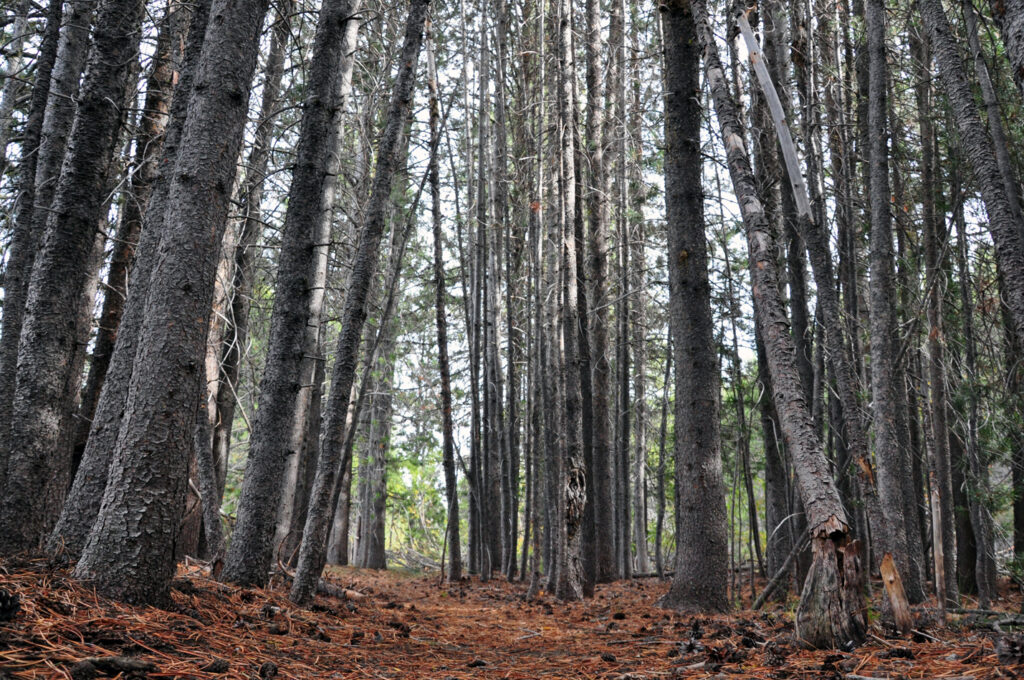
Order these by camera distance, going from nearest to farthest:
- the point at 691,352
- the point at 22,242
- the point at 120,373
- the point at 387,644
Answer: the point at 120,373 → the point at 387,644 → the point at 22,242 → the point at 691,352

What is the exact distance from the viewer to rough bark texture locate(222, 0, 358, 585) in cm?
555

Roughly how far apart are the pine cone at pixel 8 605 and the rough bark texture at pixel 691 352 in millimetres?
5755

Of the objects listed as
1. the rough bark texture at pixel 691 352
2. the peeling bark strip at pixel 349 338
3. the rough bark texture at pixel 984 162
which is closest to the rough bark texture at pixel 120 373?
the peeling bark strip at pixel 349 338

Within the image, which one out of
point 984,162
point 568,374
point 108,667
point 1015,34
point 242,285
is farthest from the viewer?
point 568,374

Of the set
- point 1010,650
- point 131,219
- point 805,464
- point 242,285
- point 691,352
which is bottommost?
point 1010,650

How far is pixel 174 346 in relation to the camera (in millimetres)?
3740

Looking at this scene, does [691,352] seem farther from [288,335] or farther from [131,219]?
[131,219]

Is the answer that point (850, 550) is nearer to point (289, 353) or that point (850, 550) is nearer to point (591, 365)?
point (289, 353)

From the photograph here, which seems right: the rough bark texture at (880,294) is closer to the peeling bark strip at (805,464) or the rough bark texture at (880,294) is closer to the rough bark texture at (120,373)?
the peeling bark strip at (805,464)

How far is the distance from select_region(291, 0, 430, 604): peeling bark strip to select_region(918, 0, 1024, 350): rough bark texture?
430 centimetres

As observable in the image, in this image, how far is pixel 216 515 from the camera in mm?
6293

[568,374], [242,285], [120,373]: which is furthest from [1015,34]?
[242,285]

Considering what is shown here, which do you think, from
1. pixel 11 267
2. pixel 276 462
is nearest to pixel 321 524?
pixel 276 462

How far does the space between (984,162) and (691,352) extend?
10.5ft
